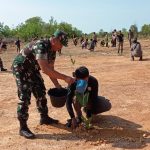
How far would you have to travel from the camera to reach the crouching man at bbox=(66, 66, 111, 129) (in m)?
6.30

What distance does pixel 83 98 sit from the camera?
6438 millimetres

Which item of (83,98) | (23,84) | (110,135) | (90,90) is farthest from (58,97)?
(110,135)

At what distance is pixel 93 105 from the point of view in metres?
6.95

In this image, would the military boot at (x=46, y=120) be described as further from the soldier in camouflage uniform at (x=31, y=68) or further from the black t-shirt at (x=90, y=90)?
the black t-shirt at (x=90, y=90)

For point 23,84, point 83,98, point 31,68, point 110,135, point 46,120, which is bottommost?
point 110,135

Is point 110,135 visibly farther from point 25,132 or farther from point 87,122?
point 25,132

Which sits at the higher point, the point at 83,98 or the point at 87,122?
the point at 83,98

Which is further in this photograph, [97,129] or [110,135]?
[97,129]

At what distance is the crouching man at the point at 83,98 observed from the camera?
630cm

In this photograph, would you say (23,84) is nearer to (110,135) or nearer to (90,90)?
(90,90)

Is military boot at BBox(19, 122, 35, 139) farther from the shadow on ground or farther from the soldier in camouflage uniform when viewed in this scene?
the shadow on ground

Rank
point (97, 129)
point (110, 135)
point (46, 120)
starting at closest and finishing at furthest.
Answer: point (110, 135)
point (97, 129)
point (46, 120)

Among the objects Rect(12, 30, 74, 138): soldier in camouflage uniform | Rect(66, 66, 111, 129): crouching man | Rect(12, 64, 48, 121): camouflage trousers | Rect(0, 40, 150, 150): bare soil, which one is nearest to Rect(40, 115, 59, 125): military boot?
Rect(0, 40, 150, 150): bare soil

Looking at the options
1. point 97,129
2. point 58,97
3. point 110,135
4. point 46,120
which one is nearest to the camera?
point 58,97
